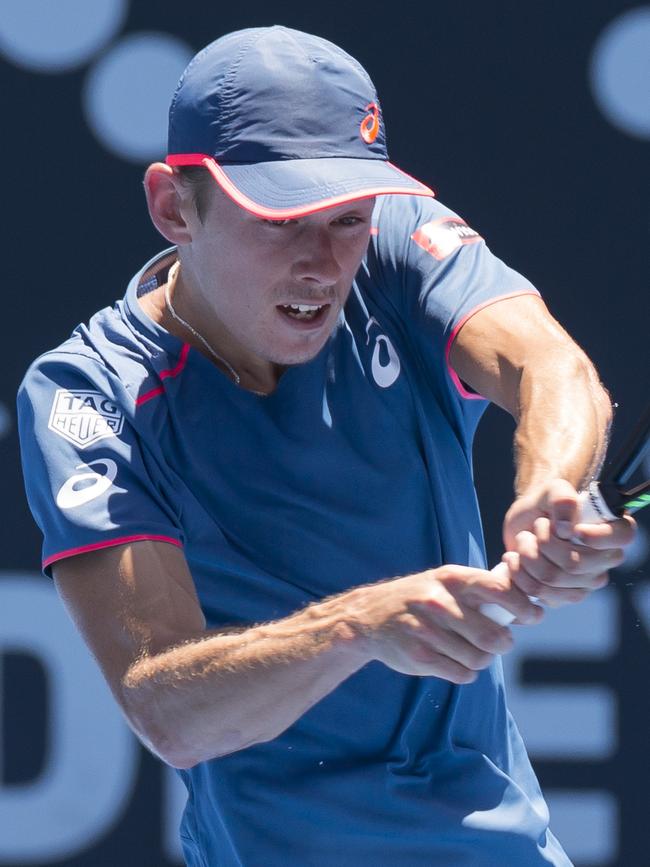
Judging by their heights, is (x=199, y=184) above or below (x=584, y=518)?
above

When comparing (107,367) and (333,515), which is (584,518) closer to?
(333,515)

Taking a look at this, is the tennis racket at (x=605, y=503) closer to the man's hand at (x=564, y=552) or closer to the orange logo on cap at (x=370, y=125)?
the man's hand at (x=564, y=552)

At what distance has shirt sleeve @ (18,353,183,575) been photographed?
203cm

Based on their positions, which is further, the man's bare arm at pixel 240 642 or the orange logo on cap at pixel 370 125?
the orange logo on cap at pixel 370 125

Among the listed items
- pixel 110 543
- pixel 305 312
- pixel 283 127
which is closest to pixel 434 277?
pixel 305 312

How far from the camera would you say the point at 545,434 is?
6.49ft

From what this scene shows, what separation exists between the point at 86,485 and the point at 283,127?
0.54 metres

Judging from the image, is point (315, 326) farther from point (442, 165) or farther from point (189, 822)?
point (442, 165)

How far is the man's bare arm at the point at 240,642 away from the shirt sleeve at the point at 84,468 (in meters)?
0.03

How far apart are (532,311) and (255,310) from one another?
15.8 inches

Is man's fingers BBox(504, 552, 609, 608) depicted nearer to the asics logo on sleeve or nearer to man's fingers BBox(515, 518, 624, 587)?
man's fingers BBox(515, 518, 624, 587)

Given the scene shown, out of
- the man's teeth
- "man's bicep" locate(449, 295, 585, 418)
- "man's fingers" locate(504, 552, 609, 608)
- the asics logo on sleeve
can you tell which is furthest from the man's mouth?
"man's fingers" locate(504, 552, 609, 608)

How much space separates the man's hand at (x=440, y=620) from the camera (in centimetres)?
165

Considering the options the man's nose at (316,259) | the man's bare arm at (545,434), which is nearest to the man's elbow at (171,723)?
the man's bare arm at (545,434)
